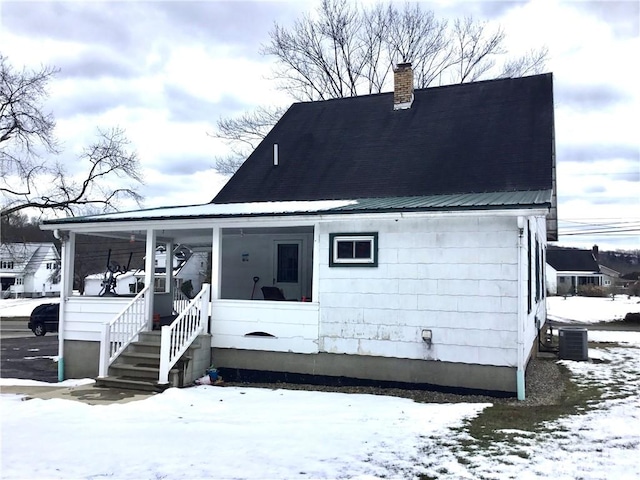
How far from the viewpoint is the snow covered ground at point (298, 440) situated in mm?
4777

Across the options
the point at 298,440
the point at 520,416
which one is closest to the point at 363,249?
the point at 520,416

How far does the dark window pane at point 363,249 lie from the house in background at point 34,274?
57647 mm

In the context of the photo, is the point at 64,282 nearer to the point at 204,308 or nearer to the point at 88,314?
the point at 88,314

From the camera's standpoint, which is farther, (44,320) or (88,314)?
(44,320)

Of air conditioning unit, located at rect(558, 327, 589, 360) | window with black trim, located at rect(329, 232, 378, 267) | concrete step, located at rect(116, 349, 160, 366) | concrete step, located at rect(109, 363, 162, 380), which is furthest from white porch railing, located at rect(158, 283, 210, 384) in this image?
air conditioning unit, located at rect(558, 327, 589, 360)

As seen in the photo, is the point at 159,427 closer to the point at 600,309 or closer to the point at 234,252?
the point at 234,252

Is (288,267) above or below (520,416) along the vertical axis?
above

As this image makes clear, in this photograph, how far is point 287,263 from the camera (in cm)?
1330

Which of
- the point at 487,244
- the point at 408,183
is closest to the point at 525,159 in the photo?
the point at 408,183

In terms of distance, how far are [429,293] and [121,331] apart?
5823 mm

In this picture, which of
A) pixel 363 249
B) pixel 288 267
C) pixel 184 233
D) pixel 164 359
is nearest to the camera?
pixel 164 359

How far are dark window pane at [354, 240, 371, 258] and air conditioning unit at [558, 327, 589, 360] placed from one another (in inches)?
235

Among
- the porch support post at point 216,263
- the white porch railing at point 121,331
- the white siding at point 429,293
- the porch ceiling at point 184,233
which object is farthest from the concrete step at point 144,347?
the white siding at point 429,293

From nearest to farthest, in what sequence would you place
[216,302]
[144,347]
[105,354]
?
[105,354], [144,347], [216,302]
